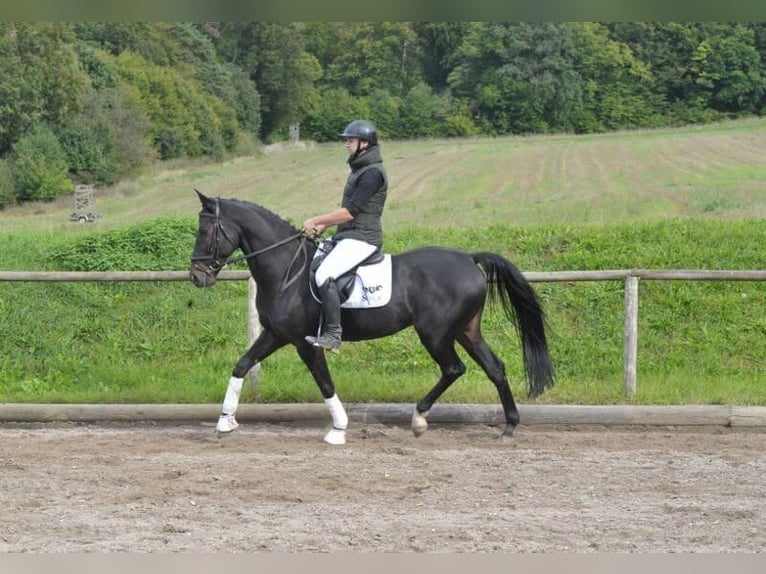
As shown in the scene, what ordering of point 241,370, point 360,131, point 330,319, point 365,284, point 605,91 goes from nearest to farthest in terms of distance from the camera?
1. point 360,131
2. point 330,319
3. point 365,284
4. point 241,370
5. point 605,91

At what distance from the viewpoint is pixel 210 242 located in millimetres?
7297

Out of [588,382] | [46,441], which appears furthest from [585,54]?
[46,441]

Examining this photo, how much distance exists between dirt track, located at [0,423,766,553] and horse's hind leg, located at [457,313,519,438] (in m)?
0.18

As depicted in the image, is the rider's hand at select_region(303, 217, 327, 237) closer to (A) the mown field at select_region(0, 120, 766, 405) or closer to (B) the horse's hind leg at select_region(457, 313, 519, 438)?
(B) the horse's hind leg at select_region(457, 313, 519, 438)

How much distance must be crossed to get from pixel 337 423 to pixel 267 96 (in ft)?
75.3

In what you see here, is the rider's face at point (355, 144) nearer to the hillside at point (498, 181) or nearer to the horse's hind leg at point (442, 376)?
the horse's hind leg at point (442, 376)

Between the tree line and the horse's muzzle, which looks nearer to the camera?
the horse's muzzle

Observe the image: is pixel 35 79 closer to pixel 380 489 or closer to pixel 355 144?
pixel 355 144

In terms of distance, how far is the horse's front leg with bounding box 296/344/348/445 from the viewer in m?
7.43

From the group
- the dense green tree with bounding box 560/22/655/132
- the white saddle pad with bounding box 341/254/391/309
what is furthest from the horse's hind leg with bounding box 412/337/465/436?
the dense green tree with bounding box 560/22/655/132

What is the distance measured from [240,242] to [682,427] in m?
4.10

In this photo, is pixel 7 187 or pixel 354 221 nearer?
pixel 354 221

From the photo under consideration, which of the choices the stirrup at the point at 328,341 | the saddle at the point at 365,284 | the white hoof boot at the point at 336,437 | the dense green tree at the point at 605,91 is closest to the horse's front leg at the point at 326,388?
the white hoof boot at the point at 336,437

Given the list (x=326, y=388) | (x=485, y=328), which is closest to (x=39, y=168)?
(x=485, y=328)
